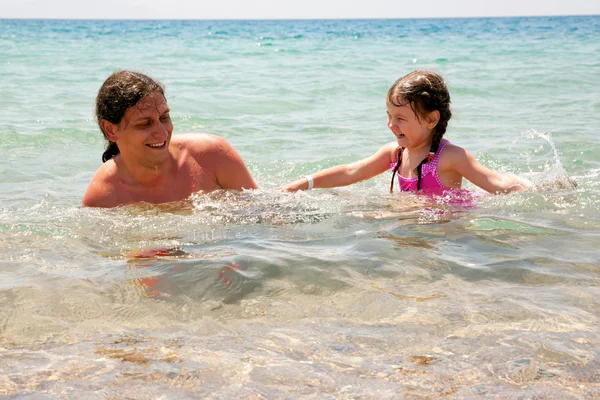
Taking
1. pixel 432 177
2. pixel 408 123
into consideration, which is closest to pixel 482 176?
pixel 432 177

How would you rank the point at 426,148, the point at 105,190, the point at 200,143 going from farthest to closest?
1. the point at 426,148
2. the point at 200,143
3. the point at 105,190

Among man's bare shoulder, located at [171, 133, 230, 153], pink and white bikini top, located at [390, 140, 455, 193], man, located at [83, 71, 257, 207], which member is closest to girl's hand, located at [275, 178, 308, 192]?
man, located at [83, 71, 257, 207]

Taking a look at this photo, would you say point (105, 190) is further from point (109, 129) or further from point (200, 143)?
point (200, 143)

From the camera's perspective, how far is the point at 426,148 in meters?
5.17

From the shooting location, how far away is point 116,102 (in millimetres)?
4375

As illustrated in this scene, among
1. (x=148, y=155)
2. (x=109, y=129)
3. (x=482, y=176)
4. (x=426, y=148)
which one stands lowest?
(x=482, y=176)

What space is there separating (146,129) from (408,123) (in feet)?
5.68

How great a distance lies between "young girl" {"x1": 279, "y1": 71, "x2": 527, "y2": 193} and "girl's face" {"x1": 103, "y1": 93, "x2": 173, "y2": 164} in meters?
1.18

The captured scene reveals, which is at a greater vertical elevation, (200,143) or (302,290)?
(200,143)

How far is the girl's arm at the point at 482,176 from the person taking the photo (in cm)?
491

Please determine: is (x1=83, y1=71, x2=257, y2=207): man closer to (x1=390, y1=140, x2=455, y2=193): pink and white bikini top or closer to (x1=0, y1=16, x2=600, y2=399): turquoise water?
(x1=0, y1=16, x2=600, y2=399): turquoise water

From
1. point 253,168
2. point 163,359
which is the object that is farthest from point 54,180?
point 163,359

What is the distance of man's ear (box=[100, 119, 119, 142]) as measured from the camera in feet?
14.7

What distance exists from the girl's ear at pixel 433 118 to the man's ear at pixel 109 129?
2039mm
